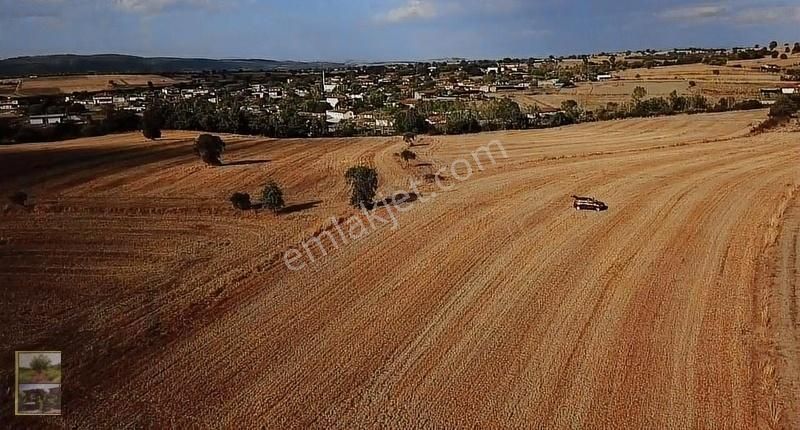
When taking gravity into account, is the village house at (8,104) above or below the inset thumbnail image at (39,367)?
above

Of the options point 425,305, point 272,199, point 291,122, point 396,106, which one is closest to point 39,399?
point 425,305

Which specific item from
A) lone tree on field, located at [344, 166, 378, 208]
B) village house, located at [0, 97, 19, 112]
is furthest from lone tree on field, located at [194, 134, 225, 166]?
village house, located at [0, 97, 19, 112]

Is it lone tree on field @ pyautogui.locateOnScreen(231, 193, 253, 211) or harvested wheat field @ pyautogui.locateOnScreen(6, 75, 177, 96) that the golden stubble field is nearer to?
lone tree on field @ pyautogui.locateOnScreen(231, 193, 253, 211)

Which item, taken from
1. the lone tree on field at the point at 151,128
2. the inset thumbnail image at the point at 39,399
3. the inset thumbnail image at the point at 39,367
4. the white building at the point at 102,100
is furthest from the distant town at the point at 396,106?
the inset thumbnail image at the point at 39,399

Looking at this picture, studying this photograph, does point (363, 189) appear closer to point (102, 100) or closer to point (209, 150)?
point (209, 150)

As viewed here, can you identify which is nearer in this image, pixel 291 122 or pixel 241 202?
pixel 241 202

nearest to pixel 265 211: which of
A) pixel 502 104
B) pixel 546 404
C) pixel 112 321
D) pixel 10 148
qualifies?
pixel 112 321

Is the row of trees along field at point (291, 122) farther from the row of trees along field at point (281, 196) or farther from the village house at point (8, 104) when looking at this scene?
the village house at point (8, 104)
